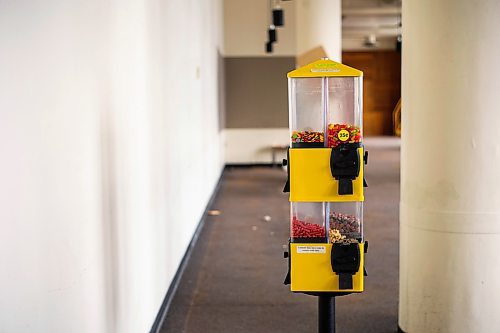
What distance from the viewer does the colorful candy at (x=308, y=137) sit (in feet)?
9.94

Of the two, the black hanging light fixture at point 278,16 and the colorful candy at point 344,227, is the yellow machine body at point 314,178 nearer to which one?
the colorful candy at point 344,227

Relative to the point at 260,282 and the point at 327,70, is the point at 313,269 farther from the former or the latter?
the point at 260,282

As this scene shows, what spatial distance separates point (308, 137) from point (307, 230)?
0.42 meters

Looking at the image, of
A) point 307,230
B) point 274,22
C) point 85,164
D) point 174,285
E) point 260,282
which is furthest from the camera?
point 274,22

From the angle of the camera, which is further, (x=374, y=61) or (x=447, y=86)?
(x=374, y=61)

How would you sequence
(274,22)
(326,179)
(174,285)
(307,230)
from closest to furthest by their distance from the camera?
(326,179) → (307,230) → (174,285) → (274,22)

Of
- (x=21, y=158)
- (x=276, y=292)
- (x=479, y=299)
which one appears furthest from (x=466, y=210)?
(x=21, y=158)

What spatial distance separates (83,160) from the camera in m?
2.58

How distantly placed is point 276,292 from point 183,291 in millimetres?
703

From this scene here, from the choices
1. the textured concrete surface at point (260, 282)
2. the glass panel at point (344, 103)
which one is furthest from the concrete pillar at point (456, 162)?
the glass panel at point (344, 103)

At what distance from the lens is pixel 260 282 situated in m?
5.41

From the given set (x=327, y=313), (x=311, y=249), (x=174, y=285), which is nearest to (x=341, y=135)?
(x=311, y=249)

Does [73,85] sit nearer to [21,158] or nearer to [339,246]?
[21,158]

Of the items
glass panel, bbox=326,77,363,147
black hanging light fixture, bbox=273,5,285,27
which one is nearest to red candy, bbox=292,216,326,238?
glass panel, bbox=326,77,363,147
